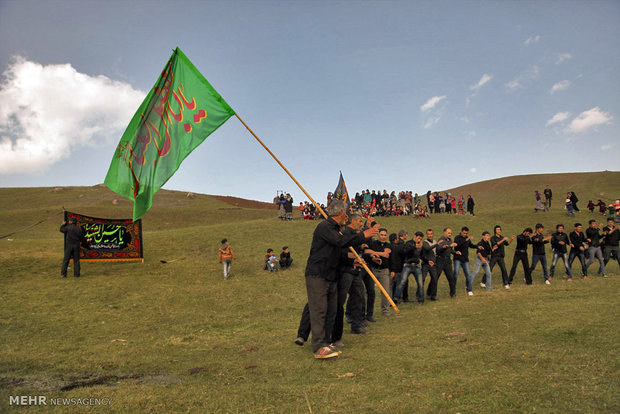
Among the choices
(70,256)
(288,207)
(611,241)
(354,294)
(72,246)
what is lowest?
(354,294)

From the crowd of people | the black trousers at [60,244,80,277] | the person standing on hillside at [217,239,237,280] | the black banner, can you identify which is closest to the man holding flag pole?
the person standing on hillside at [217,239,237,280]

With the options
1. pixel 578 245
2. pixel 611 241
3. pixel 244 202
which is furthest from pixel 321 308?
pixel 244 202

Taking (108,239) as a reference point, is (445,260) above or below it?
below

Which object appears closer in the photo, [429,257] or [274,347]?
[274,347]

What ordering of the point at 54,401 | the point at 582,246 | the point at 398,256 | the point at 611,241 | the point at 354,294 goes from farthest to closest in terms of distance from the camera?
the point at 611,241, the point at 582,246, the point at 398,256, the point at 354,294, the point at 54,401

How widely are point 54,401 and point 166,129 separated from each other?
627cm

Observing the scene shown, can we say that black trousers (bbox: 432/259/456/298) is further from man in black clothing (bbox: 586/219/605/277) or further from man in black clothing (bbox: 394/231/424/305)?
man in black clothing (bbox: 586/219/605/277)

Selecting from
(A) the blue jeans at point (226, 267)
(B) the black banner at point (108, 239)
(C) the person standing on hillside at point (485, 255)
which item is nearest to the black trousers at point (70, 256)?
(B) the black banner at point (108, 239)

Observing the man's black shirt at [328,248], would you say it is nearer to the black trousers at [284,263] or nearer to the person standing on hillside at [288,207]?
the black trousers at [284,263]

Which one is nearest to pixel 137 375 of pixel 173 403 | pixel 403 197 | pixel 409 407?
pixel 173 403

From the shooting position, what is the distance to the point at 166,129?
9.13 m

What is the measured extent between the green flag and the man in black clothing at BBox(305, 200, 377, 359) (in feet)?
13.7

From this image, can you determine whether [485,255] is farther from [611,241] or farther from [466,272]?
[611,241]

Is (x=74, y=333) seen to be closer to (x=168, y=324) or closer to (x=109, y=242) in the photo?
(x=168, y=324)
